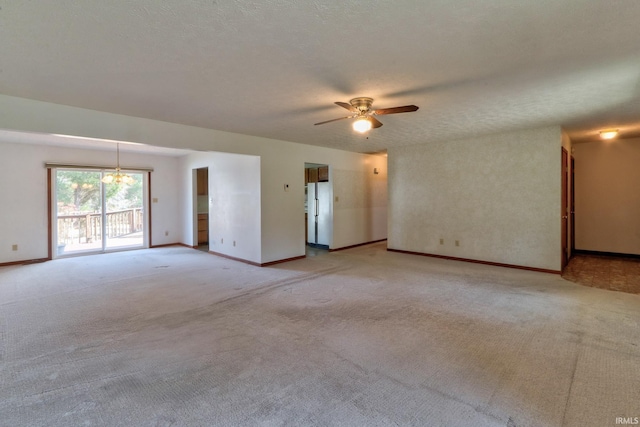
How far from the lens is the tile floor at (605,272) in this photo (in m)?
4.34

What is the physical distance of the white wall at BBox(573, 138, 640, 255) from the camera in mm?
6051

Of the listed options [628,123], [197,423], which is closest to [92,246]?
[197,423]

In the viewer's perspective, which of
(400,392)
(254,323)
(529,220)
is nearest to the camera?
(400,392)

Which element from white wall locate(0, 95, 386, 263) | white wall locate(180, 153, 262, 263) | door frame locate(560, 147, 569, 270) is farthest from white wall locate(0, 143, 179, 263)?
door frame locate(560, 147, 569, 270)

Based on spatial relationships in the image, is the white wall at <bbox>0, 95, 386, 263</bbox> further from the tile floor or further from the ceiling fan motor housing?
the tile floor

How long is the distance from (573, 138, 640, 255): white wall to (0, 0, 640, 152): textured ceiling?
9.07 ft

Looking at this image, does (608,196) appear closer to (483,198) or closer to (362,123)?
(483,198)

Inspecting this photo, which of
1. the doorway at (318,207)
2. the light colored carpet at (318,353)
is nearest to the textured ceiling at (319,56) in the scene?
the light colored carpet at (318,353)

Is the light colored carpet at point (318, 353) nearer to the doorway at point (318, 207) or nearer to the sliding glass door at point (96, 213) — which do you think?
the sliding glass door at point (96, 213)

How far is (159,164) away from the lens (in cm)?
803

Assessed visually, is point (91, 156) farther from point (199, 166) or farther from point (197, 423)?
point (197, 423)

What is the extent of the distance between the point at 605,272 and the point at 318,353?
5389 millimetres

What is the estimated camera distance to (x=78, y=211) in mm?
6930

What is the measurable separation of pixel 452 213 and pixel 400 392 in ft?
15.9
